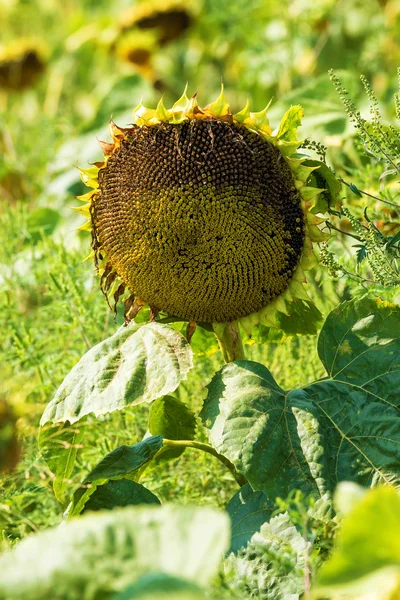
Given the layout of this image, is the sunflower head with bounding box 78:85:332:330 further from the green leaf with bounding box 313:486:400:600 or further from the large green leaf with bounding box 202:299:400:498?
the green leaf with bounding box 313:486:400:600

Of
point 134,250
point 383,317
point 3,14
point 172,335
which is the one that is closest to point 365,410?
point 383,317

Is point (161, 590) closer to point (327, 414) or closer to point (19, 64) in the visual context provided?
point (327, 414)

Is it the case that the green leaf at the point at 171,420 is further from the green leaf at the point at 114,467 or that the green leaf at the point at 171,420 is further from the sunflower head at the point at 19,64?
the sunflower head at the point at 19,64

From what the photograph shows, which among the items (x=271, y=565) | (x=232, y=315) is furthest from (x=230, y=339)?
(x=271, y=565)

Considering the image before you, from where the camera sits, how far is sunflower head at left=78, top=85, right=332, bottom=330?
1.51 m

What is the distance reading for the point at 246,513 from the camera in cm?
149

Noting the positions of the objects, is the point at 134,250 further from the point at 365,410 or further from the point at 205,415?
the point at 365,410

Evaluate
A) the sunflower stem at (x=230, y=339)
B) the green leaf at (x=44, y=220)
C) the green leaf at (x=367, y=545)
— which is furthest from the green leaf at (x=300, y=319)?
the green leaf at (x=44, y=220)

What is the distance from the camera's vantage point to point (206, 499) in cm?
177

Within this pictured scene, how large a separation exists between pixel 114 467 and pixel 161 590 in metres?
0.78

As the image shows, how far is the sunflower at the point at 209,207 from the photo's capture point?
4.97 ft

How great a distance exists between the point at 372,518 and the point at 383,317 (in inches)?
30.5

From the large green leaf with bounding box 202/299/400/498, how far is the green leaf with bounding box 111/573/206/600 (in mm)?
626

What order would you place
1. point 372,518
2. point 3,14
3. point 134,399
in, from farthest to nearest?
point 3,14, point 134,399, point 372,518
